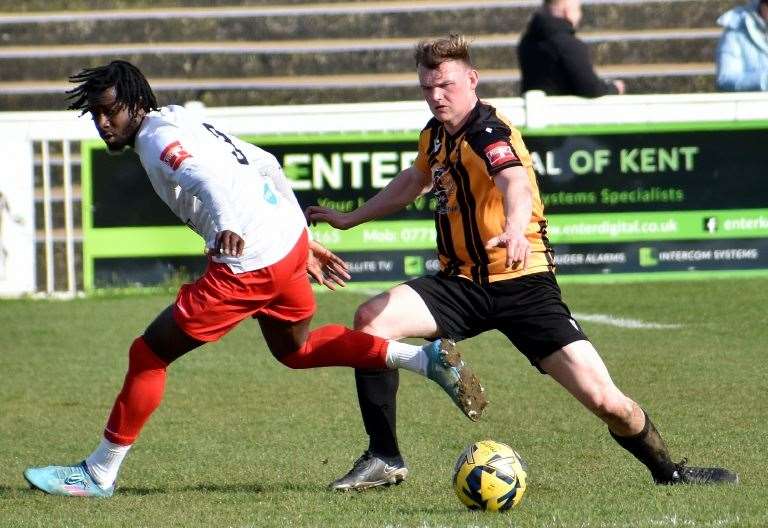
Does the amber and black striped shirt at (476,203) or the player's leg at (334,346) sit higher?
the amber and black striped shirt at (476,203)

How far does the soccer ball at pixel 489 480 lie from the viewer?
18.6ft

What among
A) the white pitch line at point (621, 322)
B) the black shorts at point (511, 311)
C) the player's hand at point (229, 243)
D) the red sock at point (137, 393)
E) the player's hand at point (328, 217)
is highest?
the player's hand at point (229, 243)

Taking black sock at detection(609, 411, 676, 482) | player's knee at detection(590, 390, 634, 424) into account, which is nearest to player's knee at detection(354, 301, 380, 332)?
player's knee at detection(590, 390, 634, 424)

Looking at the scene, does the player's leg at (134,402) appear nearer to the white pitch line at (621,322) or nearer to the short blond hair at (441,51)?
the short blond hair at (441,51)

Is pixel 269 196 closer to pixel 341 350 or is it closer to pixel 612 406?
pixel 341 350

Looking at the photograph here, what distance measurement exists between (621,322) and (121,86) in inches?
245

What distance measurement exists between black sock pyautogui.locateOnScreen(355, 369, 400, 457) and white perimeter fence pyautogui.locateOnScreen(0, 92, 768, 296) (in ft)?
24.3

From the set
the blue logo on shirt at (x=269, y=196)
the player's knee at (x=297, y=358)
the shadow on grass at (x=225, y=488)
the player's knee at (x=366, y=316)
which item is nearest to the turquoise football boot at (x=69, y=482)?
the shadow on grass at (x=225, y=488)

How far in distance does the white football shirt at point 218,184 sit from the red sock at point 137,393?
0.50 metres

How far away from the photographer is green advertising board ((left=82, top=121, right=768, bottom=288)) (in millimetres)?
13617

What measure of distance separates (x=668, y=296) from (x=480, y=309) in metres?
6.86

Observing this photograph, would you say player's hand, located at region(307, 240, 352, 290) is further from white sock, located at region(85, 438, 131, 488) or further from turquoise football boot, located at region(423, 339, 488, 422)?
white sock, located at region(85, 438, 131, 488)

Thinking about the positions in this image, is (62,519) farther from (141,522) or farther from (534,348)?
(534,348)

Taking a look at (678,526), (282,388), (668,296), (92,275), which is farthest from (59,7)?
(678,526)
